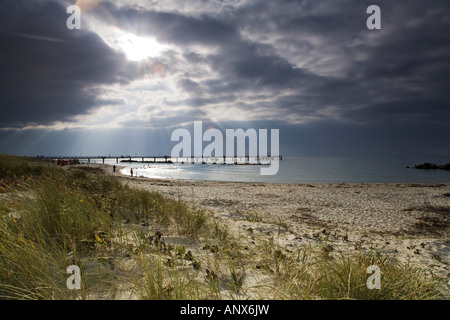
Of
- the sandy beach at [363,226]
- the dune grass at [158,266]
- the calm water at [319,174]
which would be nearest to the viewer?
the dune grass at [158,266]

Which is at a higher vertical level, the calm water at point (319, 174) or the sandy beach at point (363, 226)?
the calm water at point (319, 174)

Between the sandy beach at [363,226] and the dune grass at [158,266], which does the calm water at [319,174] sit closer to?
the sandy beach at [363,226]

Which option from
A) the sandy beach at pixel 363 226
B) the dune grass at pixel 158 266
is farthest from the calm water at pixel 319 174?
the dune grass at pixel 158 266

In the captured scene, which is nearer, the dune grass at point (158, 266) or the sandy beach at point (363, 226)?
the dune grass at point (158, 266)

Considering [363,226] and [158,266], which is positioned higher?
[158,266]

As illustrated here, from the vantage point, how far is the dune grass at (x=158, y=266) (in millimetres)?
2438

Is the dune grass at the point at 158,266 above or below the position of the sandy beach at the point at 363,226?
above

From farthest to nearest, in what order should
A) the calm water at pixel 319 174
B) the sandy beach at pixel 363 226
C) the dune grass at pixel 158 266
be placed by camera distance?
1. the calm water at pixel 319 174
2. the sandy beach at pixel 363 226
3. the dune grass at pixel 158 266

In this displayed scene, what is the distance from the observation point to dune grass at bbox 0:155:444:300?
2.44 metres

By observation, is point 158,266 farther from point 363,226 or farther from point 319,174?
point 319,174

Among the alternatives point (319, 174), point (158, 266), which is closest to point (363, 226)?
point (158, 266)

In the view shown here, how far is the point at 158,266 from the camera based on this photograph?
2.41m

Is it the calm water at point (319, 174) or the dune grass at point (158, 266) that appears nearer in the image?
the dune grass at point (158, 266)
